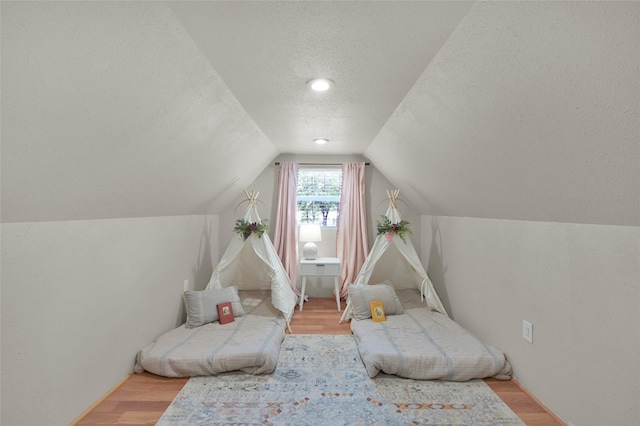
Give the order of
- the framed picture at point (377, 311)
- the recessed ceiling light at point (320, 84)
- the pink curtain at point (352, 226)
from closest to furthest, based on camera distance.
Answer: the recessed ceiling light at point (320, 84) < the framed picture at point (377, 311) < the pink curtain at point (352, 226)

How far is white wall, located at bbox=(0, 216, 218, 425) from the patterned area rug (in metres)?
0.54

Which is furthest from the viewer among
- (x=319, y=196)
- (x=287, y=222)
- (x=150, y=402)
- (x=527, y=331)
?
(x=319, y=196)

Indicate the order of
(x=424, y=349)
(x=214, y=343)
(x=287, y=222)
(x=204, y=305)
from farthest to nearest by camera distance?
1. (x=287, y=222)
2. (x=204, y=305)
3. (x=214, y=343)
4. (x=424, y=349)

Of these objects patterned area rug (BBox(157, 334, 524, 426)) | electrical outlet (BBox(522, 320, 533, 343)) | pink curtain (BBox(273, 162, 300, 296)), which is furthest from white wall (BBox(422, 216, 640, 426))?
pink curtain (BBox(273, 162, 300, 296))

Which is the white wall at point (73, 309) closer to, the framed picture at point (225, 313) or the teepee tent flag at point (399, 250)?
the framed picture at point (225, 313)

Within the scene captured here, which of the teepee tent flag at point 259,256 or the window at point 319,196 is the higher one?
the window at point 319,196

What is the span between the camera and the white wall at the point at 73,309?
139cm

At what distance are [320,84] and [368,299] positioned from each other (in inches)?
87.0

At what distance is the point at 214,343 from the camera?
2486 millimetres

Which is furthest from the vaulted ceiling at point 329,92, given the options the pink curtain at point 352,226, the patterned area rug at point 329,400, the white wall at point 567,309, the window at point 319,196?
the window at point 319,196

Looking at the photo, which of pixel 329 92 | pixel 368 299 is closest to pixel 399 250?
pixel 368 299

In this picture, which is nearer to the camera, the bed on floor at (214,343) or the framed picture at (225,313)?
the bed on floor at (214,343)

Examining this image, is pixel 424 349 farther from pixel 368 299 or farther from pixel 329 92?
pixel 329 92

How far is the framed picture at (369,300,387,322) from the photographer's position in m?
→ 3.07
